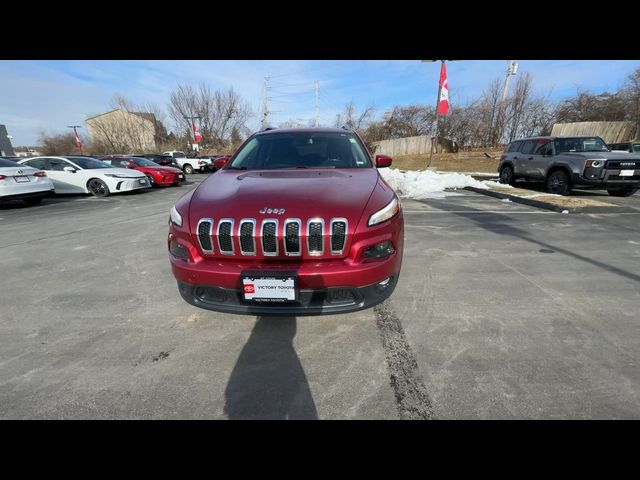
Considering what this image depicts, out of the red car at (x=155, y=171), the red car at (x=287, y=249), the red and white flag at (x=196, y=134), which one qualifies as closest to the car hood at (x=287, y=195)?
the red car at (x=287, y=249)

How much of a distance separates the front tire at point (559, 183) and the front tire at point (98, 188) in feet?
49.0

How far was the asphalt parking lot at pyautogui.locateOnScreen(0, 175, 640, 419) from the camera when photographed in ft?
5.92

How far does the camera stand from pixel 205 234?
2.18 metres

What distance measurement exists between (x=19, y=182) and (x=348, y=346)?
1078cm

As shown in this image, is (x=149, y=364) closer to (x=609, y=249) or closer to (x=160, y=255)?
(x=160, y=255)

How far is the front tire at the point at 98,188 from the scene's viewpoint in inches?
419

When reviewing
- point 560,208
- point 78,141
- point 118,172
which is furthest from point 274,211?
point 78,141

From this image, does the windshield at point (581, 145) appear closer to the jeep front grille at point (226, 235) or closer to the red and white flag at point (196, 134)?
the jeep front grille at point (226, 235)

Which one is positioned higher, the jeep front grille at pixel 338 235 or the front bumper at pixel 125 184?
the jeep front grille at pixel 338 235

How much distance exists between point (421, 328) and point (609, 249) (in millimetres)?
4054

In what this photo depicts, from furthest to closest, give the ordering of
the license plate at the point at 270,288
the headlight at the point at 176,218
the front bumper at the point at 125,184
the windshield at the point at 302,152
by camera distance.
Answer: the front bumper at the point at 125,184 → the windshield at the point at 302,152 → the headlight at the point at 176,218 → the license plate at the point at 270,288

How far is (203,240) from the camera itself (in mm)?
2195

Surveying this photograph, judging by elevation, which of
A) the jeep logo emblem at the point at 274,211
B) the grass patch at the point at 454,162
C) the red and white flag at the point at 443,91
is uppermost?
the red and white flag at the point at 443,91

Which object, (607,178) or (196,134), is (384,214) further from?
(196,134)
